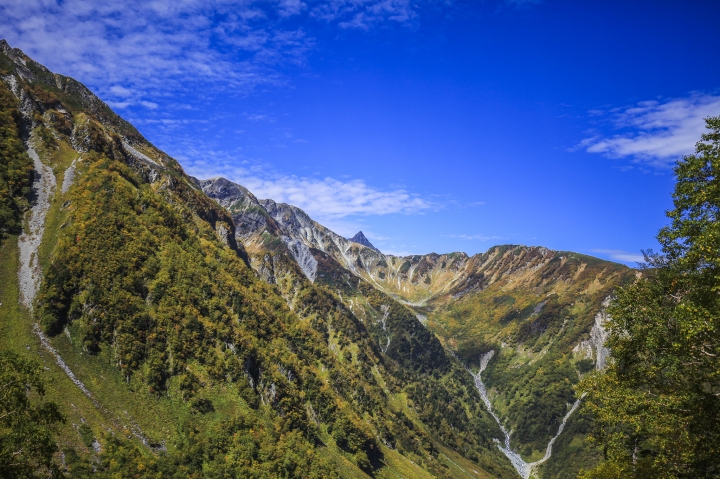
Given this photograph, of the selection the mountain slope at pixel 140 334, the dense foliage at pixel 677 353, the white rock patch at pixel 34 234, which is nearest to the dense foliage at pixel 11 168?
the mountain slope at pixel 140 334

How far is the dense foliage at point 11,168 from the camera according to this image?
85.4 metres

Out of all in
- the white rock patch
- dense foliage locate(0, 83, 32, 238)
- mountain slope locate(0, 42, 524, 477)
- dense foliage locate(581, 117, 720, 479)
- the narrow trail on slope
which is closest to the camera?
dense foliage locate(581, 117, 720, 479)

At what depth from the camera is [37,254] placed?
82.1 metres

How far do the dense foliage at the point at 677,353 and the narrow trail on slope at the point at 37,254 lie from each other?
70.2 meters

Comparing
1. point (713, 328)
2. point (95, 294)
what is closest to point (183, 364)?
point (95, 294)

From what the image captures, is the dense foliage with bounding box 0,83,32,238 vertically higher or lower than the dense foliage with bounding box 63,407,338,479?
higher

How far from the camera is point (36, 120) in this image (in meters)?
112

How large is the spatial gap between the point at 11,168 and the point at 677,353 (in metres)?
131

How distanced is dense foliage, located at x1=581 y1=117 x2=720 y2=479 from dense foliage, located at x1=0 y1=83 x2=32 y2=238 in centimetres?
11193

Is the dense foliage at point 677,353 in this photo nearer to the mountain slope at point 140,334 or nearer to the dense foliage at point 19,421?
the dense foliage at point 19,421

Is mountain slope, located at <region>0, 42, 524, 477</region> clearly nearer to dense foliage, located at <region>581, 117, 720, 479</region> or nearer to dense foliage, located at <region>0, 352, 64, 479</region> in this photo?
dense foliage, located at <region>0, 352, 64, 479</region>

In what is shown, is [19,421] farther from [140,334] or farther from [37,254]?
[37,254]

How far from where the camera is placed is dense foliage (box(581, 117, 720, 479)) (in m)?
22.4

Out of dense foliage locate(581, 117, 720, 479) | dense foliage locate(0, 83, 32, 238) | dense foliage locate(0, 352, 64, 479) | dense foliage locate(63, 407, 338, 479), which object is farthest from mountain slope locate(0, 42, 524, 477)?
dense foliage locate(581, 117, 720, 479)
